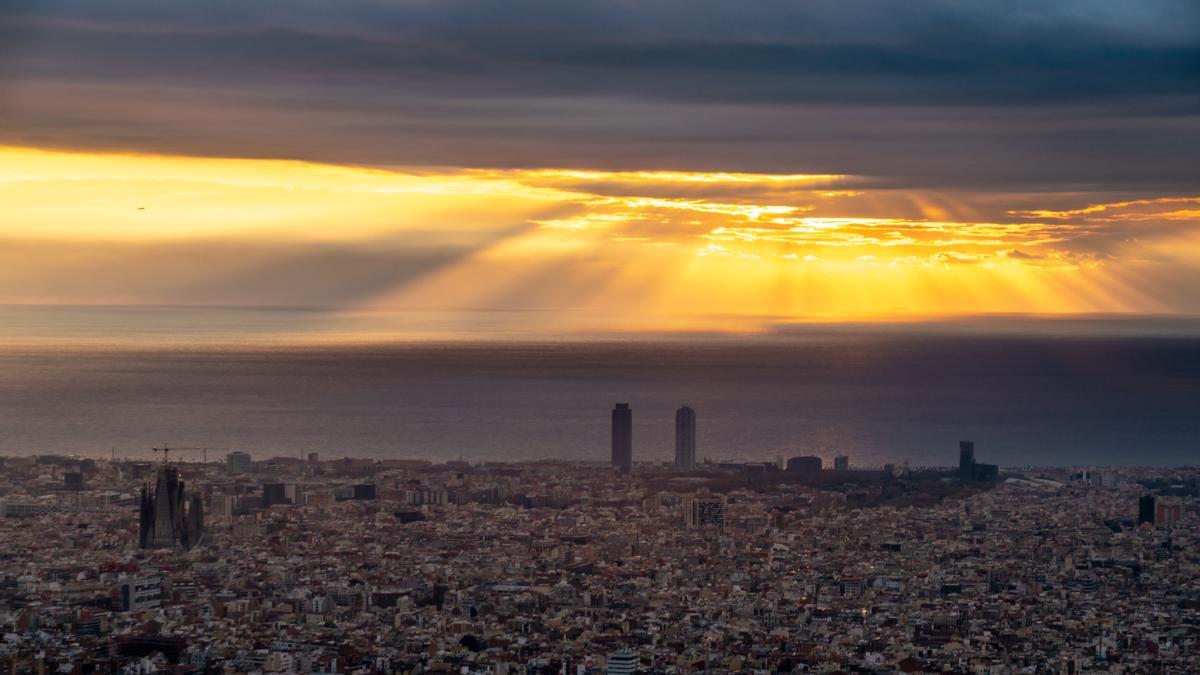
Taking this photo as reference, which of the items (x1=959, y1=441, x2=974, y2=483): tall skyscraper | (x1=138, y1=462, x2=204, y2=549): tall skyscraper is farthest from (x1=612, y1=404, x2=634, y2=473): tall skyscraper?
(x1=138, y1=462, x2=204, y2=549): tall skyscraper

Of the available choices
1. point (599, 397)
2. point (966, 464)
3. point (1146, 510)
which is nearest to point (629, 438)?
point (966, 464)

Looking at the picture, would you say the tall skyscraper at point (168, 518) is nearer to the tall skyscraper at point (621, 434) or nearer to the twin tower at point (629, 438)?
the twin tower at point (629, 438)

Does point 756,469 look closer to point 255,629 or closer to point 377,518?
point 377,518

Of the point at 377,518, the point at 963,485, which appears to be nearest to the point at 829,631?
the point at 377,518

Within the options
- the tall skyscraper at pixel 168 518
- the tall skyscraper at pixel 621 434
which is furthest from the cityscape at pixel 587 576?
the tall skyscraper at pixel 621 434

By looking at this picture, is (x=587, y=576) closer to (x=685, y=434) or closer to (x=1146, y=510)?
(x=1146, y=510)
